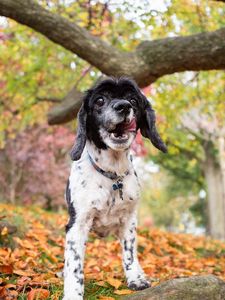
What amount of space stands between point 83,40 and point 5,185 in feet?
43.4

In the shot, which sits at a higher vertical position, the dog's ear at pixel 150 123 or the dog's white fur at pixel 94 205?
the dog's ear at pixel 150 123

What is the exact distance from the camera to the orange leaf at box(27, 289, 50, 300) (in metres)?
3.45

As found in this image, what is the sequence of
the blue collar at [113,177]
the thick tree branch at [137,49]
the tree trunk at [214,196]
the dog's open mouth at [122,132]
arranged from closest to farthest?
the dog's open mouth at [122,132]
the blue collar at [113,177]
the thick tree branch at [137,49]
the tree trunk at [214,196]

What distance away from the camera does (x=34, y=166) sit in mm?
18172

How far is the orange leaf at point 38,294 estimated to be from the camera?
11.3 feet

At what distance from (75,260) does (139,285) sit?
69 cm

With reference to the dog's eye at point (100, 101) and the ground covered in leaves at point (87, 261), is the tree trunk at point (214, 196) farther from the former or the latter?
the dog's eye at point (100, 101)

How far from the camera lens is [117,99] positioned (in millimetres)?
3357

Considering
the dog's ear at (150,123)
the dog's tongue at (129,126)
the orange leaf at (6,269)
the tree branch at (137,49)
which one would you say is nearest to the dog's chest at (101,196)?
the dog's ear at (150,123)

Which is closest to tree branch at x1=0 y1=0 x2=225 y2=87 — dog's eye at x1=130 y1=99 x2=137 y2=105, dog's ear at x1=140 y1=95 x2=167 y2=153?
dog's ear at x1=140 y1=95 x2=167 y2=153

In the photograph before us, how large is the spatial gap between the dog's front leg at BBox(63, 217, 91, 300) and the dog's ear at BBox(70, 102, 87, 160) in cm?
53

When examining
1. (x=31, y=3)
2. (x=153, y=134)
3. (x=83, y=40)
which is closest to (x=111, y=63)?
(x=83, y=40)

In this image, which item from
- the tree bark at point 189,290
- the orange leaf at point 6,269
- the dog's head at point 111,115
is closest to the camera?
the tree bark at point 189,290

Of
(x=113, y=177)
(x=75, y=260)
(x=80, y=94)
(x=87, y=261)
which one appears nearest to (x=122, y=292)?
(x=75, y=260)
